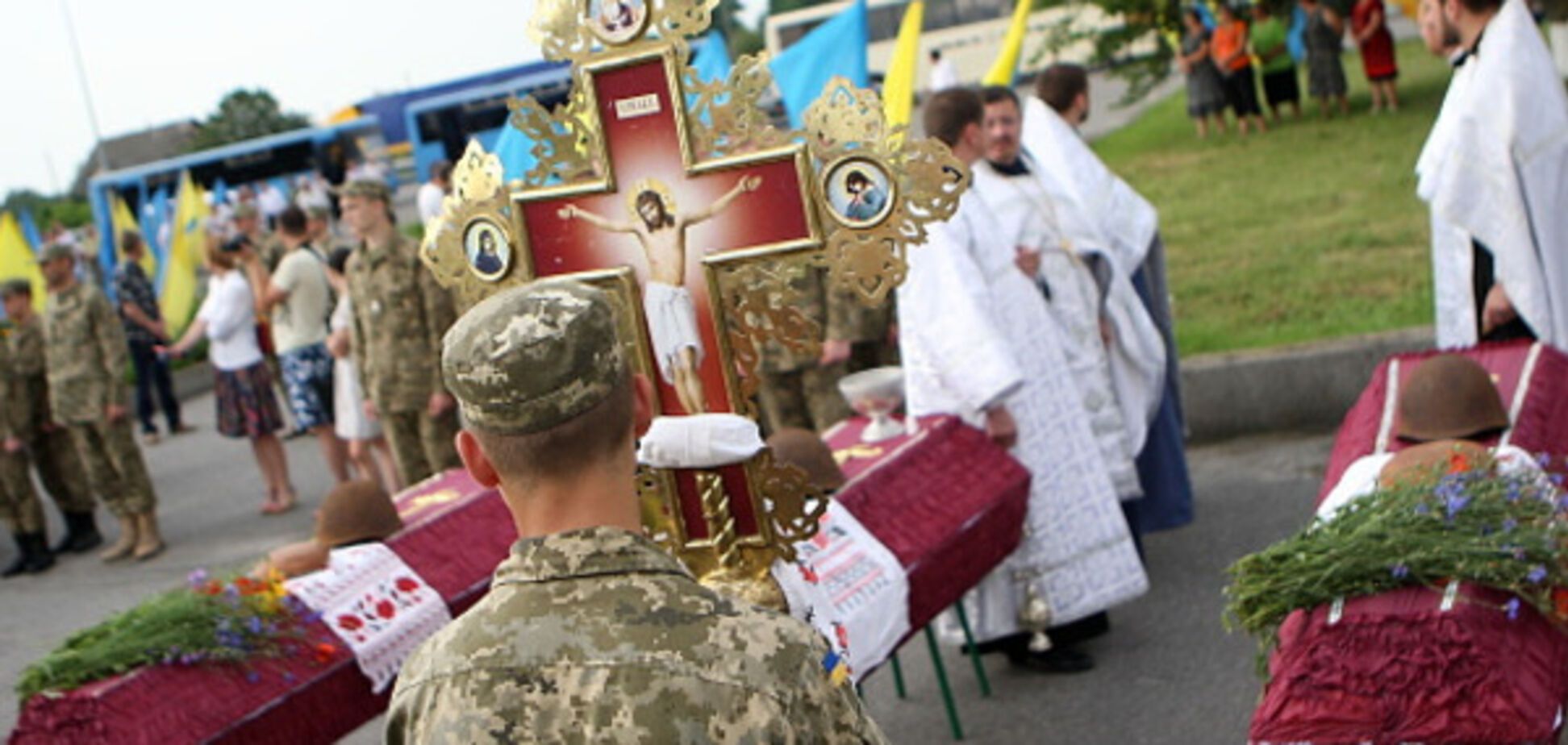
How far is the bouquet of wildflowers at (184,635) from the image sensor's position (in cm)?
427

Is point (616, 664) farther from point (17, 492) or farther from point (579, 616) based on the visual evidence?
point (17, 492)

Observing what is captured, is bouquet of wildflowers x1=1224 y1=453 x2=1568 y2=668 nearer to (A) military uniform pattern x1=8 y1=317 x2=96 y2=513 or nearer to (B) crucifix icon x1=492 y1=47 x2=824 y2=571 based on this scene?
(B) crucifix icon x1=492 y1=47 x2=824 y2=571

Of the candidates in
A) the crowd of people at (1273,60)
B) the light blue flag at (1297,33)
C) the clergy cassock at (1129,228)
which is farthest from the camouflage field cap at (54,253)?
the light blue flag at (1297,33)

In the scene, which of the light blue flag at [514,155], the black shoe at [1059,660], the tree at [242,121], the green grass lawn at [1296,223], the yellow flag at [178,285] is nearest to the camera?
the black shoe at [1059,660]

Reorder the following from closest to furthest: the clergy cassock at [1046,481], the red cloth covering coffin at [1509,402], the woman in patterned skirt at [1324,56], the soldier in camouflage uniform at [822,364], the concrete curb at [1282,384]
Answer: the red cloth covering coffin at [1509,402], the clergy cassock at [1046,481], the soldier in camouflage uniform at [822,364], the concrete curb at [1282,384], the woman in patterned skirt at [1324,56]

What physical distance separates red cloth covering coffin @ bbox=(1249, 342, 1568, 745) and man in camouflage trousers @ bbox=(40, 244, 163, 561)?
7.70 metres

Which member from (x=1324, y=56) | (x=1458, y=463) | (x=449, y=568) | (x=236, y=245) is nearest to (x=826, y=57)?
(x=236, y=245)

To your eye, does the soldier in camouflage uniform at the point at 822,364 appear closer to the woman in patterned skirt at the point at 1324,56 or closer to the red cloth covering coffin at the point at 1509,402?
the red cloth covering coffin at the point at 1509,402

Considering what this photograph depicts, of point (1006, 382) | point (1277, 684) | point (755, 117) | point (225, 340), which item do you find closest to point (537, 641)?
point (755, 117)

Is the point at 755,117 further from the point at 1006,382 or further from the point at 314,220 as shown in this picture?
the point at 314,220

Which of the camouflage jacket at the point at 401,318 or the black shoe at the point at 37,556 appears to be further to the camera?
the black shoe at the point at 37,556

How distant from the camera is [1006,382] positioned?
17.9ft

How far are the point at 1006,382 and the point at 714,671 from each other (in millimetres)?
3517

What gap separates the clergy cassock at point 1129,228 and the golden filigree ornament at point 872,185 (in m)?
3.78
